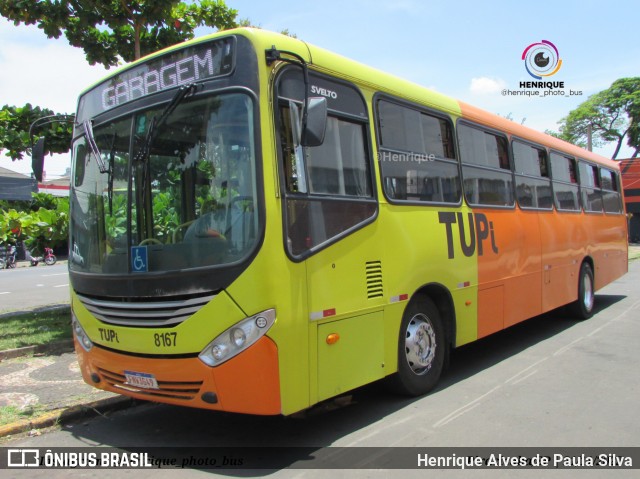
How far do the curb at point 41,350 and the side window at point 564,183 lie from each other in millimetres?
7915

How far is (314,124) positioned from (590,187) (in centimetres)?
870

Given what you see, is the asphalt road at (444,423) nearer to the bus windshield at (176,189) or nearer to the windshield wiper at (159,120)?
the bus windshield at (176,189)

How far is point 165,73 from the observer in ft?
13.8

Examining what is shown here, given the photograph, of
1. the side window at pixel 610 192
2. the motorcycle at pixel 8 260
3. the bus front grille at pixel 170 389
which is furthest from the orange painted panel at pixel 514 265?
the motorcycle at pixel 8 260

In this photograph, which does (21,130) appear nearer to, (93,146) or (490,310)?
(93,146)

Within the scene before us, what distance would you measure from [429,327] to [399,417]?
1039mm

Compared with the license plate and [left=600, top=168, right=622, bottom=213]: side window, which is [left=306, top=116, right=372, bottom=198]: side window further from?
[left=600, top=168, right=622, bottom=213]: side window

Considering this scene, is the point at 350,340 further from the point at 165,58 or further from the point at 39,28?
the point at 39,28

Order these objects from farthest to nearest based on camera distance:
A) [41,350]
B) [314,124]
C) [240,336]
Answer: [41,350] → [314,124] → [240,336]

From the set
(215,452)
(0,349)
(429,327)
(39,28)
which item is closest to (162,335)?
(215,452)

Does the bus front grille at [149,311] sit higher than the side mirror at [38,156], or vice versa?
the side mirror at [38,156]

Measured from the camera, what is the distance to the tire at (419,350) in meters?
5.09

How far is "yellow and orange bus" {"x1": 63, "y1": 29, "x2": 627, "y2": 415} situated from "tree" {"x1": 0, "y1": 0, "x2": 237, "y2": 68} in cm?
439

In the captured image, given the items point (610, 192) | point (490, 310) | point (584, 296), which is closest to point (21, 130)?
point (490, 310)
